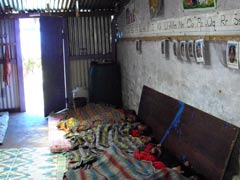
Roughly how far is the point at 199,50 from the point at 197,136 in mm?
858

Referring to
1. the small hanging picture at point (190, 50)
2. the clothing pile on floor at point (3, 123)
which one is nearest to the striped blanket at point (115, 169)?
the small hanging picture at point (190, 50)

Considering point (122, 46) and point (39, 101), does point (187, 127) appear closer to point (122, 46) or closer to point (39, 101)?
point (122, 46)

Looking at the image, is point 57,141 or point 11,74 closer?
point 57,141

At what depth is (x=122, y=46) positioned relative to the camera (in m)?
7.38

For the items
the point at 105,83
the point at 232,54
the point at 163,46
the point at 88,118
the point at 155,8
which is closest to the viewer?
the point at 232,54

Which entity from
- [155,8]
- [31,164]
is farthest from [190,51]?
[31,164]

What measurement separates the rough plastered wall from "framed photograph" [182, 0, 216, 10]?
67mm

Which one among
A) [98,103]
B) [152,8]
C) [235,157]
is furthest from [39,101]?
[235,157]

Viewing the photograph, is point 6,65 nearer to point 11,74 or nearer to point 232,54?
point 11,74

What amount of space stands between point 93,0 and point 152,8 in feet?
9.63

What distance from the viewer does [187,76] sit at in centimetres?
386

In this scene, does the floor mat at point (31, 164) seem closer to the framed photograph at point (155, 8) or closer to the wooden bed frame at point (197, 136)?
the wooden bed frame at point (197, 136)

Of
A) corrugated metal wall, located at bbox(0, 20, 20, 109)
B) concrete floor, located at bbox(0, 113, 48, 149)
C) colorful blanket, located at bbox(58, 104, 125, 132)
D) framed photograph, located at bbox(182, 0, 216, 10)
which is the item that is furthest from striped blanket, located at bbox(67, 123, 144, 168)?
corrugated metal wall, located at bbox(0, 20, 20, 109)

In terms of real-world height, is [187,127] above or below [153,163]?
above
